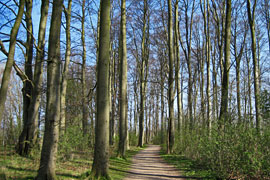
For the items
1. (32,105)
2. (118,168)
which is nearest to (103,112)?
(118,168)

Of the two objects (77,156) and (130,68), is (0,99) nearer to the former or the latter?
(77,156)

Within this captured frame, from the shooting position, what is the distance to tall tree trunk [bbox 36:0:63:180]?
5.50 m

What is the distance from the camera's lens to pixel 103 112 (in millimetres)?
A: 6688

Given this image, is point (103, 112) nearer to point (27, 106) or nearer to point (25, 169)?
point (25, 169)

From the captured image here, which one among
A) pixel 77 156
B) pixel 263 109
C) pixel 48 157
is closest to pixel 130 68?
pixel 77 156

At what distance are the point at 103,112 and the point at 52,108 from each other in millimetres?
1508

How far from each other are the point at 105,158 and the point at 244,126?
441cm

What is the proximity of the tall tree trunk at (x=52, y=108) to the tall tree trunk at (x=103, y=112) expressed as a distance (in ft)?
4.01

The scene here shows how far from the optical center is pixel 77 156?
10.1 metres

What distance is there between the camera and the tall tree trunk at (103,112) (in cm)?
642

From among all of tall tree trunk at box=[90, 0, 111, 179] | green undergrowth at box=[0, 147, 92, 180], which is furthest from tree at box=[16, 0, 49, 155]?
tall tree trunk at box=[90, 0, 111, 179]

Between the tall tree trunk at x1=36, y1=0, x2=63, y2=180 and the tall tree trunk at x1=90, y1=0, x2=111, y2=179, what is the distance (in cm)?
122

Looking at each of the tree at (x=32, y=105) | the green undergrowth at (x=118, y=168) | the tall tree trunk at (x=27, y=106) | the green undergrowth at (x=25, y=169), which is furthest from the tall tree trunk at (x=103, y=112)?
the tall tree trunk at (x=27, y=106)

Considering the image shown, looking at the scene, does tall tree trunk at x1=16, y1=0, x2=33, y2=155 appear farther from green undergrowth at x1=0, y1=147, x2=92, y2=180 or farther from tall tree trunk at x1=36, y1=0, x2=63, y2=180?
tall tree trunk at x1=36, y1=0, x2=63, y2=180
